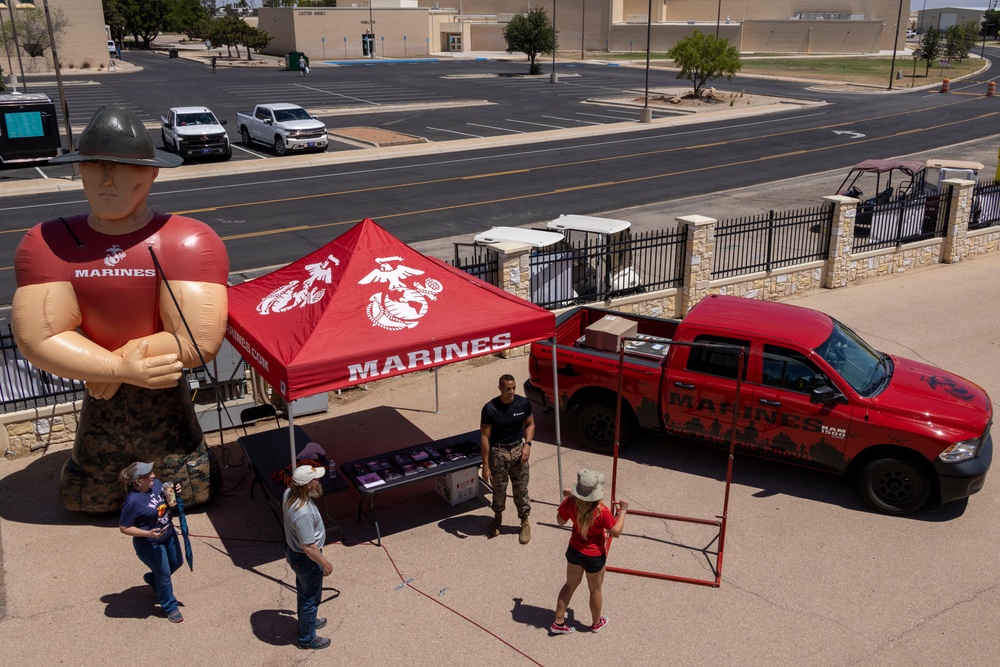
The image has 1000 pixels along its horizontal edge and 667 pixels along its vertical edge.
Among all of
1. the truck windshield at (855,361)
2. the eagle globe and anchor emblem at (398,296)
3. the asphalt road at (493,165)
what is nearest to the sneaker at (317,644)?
the eagle globe and anchor emblem at (398,296)

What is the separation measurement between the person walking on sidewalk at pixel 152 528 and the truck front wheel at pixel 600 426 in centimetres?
492

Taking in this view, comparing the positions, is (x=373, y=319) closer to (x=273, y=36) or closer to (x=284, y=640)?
(x=284, y=640)

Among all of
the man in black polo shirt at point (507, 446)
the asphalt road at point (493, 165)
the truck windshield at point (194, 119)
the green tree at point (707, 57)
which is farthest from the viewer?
the green tree at point (707, 57)

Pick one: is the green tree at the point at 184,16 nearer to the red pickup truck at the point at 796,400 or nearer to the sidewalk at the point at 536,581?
the red pickup truck at the point at 796,400

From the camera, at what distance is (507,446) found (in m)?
8.30

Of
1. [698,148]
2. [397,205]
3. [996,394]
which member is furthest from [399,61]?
[996,394]

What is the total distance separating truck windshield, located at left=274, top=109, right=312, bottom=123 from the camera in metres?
34.9

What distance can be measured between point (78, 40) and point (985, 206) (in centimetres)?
6914

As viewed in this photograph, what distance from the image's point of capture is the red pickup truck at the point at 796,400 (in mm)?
8727

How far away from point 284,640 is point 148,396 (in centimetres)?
297

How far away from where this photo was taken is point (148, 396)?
28.3ft

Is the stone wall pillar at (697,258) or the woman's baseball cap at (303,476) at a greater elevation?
the woman's baseball cap at (303,476)

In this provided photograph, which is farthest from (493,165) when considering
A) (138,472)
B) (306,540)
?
(306,540)

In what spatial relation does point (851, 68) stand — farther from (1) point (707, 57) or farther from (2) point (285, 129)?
(2) point (285, 129)
